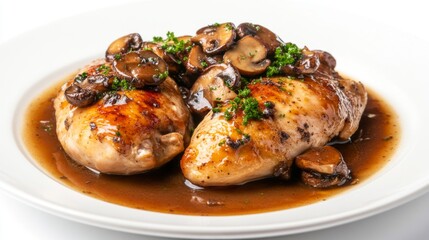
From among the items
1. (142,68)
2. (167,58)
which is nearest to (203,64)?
(167,58)

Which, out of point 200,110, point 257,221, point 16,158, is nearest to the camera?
point 257,221

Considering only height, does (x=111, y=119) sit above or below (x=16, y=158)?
above

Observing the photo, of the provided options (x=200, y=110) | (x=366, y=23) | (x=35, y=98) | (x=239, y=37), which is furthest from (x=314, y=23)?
(x=35, y=98)

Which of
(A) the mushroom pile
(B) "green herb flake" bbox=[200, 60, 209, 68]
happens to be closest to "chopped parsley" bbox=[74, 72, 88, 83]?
(A) the mushroom pile

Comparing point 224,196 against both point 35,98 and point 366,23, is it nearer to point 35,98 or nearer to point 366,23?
point 35,98

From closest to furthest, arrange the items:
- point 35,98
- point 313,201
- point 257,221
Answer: point 257,221 < point 313,201 < point 35,98

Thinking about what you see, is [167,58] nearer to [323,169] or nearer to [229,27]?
[229,27]

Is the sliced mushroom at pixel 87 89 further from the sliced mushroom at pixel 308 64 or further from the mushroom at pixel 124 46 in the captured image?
the sliced mushroom at pixel 308 64

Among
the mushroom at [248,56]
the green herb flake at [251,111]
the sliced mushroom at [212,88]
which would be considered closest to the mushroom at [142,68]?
the sliced mushroom at [212,88]
